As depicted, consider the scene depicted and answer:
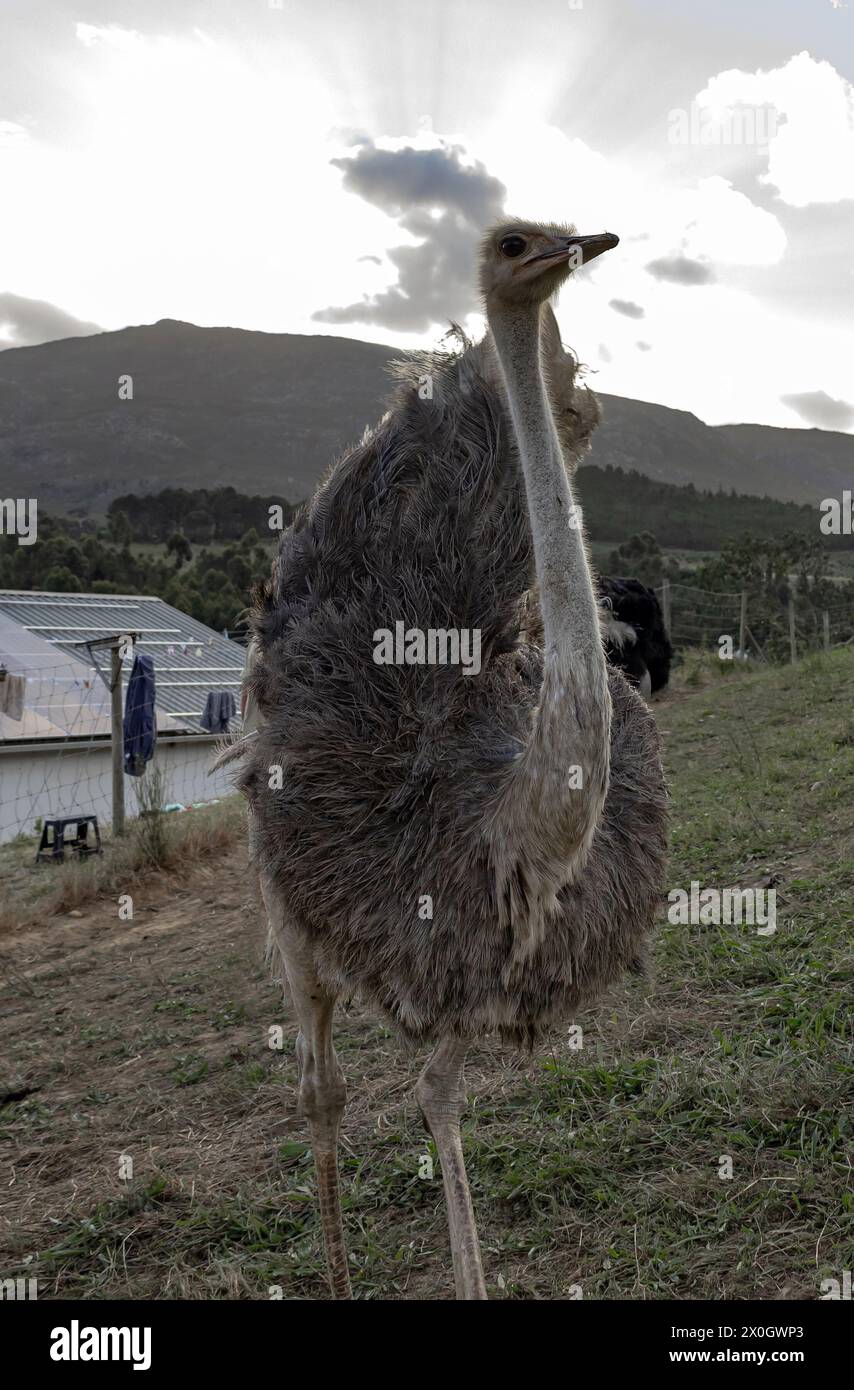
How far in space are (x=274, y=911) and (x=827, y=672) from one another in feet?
29.3

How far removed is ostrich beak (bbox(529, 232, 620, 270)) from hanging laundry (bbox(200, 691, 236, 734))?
71.0 feet

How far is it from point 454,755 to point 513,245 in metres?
1.18

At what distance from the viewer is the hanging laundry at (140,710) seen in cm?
1441

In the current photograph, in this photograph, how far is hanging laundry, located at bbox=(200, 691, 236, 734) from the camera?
945 inches

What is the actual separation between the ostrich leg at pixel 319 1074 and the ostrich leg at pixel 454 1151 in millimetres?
338

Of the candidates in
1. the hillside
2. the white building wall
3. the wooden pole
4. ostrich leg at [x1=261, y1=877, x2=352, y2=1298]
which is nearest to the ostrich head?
ostrich leg at [x1=261, y1=877, x2=352, y2=1298]

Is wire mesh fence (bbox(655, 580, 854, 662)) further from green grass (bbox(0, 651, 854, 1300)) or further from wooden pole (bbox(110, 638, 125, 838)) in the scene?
green grass (bbox(0, 651, 854, 1300))

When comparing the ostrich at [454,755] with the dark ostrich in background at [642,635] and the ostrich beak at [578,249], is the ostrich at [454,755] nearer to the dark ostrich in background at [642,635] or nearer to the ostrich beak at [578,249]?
the ostrich beak at [578,249]

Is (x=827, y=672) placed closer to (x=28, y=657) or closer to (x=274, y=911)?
(x=274, y=911)

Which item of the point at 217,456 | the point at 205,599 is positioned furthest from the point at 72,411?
the point at 205,599

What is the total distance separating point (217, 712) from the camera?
2402 cm

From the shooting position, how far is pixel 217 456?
91.2 m

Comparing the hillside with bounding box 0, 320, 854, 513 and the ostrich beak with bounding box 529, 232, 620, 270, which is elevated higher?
the hillside with bounding box 0, 320, 854, 513

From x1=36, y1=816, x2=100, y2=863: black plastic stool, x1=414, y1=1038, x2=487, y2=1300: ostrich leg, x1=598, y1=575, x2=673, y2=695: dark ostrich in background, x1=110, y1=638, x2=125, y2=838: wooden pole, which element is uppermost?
x1=598, y1=575, x2=673, y2=695: dark ostrich in background
